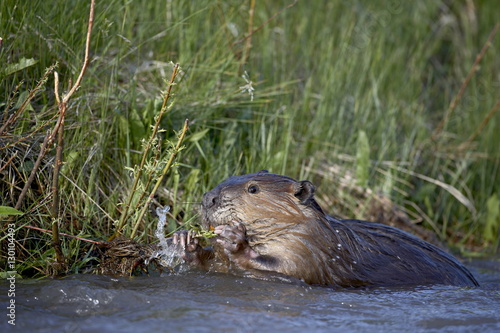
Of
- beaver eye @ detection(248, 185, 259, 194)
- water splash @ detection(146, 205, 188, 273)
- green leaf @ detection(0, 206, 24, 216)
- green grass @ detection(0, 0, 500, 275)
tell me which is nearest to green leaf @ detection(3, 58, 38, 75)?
green grass @ detection(0, 0, 500, 275)

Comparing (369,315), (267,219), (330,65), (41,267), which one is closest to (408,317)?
(369,315)

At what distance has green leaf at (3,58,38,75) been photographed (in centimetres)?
364

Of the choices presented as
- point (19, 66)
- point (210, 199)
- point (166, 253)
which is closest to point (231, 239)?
point (210, 199)

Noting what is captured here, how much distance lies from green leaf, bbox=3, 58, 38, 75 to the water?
1.18m

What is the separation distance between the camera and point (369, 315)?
9.21ft

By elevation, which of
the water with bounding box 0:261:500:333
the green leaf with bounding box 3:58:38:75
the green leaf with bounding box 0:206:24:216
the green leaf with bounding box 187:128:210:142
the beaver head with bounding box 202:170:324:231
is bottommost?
the water with bounding box 0:261:500:333

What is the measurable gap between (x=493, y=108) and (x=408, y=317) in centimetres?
356

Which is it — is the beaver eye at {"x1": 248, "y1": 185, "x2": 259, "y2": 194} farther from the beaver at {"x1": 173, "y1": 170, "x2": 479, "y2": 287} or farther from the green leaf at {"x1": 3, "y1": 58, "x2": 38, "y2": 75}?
the green leaf at {"x1": 3, "y1": 58, "x2": 38, "y2": 75}

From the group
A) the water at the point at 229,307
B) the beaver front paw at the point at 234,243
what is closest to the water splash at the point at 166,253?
the water at the point at 229,307

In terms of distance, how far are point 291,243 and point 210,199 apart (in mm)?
442

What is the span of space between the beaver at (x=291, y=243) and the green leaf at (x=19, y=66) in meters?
1.18

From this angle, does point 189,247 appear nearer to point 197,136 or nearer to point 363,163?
point 197,136

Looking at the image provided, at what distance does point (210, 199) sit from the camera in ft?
11.1

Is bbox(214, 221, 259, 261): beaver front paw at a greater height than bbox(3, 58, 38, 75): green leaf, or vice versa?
bbox(3, 58, 38, 75): green leaf
